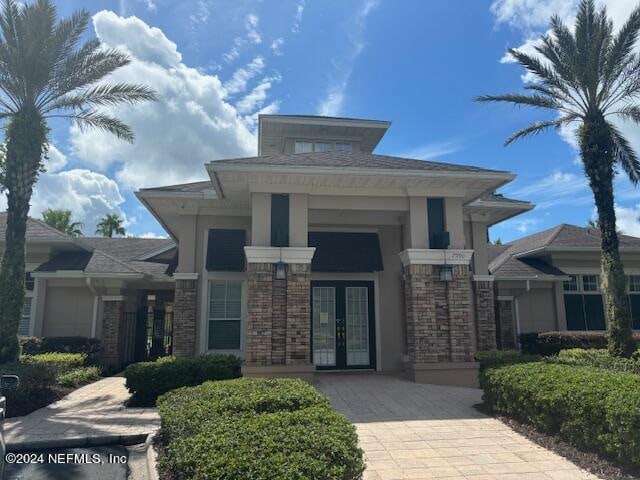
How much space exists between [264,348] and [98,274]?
7127 millimetres

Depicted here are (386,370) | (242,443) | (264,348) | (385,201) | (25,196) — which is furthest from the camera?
(386,370)

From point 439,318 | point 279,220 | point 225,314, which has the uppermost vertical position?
point 279,220

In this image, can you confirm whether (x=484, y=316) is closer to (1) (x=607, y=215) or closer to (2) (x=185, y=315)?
(1) (x=607, y=215)

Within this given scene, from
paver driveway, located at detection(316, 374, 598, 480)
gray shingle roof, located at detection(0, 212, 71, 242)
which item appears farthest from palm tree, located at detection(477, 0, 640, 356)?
gray shingle roof, located at detection(0, 212, 71, 242)

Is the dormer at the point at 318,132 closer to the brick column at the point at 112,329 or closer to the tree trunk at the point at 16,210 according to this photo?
the tree trunk at the point at 16,210

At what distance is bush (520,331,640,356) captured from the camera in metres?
15.3

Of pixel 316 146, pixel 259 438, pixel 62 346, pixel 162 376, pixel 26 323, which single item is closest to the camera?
pixel 259 438

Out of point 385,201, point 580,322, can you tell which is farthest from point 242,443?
point 580,322

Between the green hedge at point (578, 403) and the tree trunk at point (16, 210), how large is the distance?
10.3 metres

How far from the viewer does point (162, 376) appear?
9047 mm

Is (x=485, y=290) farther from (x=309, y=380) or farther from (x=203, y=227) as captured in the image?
(x=203, y=227)

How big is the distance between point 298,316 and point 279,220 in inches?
92.0

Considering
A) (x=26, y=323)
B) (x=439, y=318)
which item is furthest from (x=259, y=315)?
(x=26, y=323)

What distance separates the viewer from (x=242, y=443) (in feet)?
13.3
